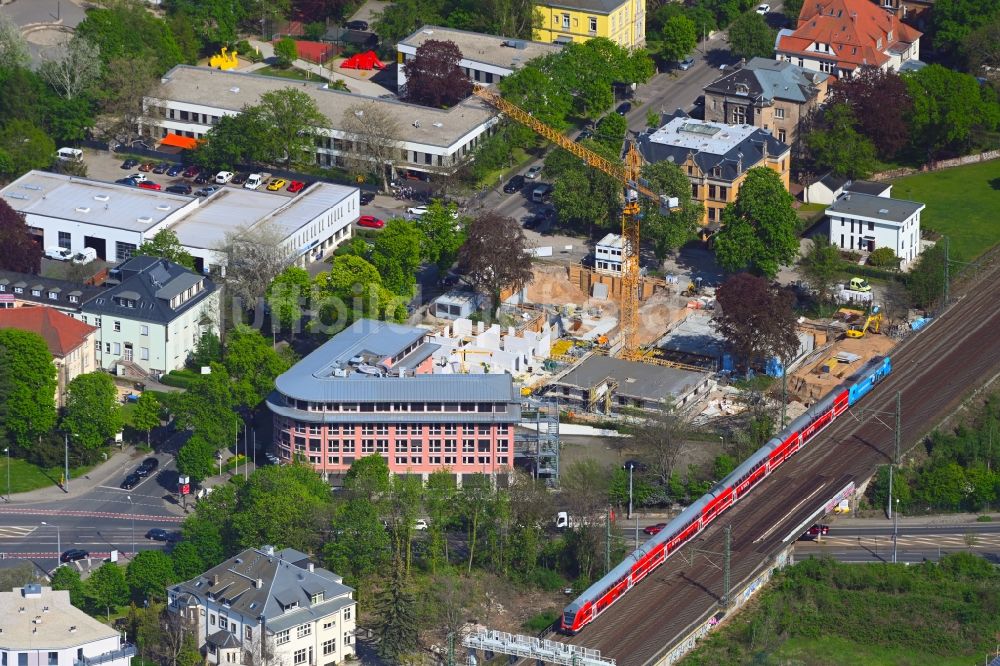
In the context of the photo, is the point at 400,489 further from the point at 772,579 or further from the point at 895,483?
the point at 895,483

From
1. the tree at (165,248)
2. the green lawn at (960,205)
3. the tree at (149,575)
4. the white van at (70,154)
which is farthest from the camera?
the white van at (70,154)

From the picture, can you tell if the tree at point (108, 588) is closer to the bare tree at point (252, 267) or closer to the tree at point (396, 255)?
the bare tree at point (252, 267)

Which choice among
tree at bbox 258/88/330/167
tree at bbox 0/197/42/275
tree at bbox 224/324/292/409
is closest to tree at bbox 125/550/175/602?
tree at bbox 224/324/292/409

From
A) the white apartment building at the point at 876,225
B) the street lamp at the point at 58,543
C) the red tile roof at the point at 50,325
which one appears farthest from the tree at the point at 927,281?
the street lamp at the point at 58,543

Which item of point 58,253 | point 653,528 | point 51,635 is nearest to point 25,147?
point 58,253

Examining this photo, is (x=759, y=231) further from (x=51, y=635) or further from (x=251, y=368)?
(x=51, y=635)

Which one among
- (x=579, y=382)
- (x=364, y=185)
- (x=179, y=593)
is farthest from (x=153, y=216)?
(x=179, y=593)

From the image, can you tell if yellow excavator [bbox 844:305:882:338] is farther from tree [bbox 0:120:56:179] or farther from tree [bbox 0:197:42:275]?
tree [bbox 0:120:56:179]
